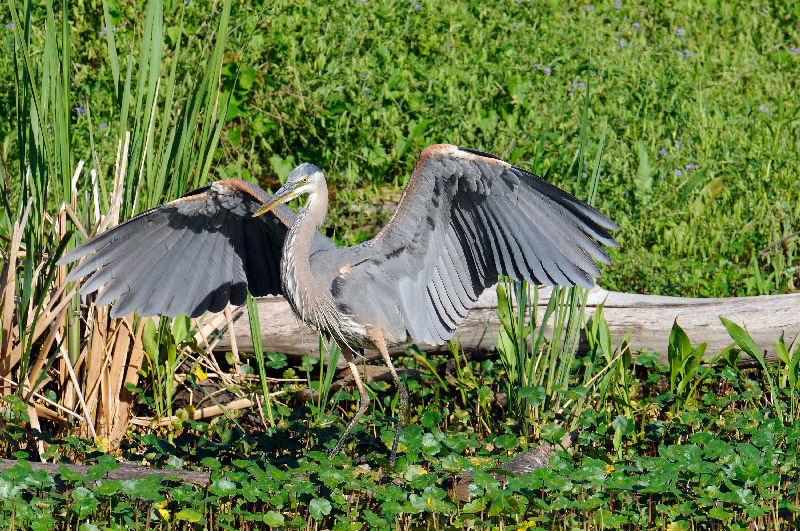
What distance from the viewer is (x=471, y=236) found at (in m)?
4.27

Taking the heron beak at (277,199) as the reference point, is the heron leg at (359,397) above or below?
below

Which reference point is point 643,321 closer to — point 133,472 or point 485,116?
point 485,116

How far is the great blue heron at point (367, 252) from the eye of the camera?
3.97 metres

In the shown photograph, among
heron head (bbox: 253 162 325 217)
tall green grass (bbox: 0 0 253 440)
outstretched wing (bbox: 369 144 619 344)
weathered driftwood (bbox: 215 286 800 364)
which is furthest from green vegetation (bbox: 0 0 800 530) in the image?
heron head (bbox: 253 162 325 217)

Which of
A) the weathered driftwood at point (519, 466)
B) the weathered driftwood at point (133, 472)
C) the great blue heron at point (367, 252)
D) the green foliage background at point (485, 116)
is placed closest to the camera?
the weathered driftwood at point (133, 472)

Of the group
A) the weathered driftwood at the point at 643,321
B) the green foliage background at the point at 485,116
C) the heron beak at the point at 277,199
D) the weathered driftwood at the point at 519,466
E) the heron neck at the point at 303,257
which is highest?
the green foliage background at the point at 485,116

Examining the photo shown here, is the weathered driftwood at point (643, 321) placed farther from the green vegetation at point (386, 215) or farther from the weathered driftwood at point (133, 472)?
the weathered driftwood at point (133, 472)

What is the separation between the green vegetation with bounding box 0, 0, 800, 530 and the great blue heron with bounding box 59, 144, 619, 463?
195 mm

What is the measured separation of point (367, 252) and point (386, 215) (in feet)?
6.71

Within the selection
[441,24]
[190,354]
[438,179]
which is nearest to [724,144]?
[441,24]

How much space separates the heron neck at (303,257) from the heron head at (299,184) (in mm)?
41

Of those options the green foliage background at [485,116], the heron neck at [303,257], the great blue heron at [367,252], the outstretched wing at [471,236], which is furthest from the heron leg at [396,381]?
the green foliage background at [485,116]

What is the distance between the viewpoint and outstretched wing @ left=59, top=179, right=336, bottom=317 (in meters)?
4.18

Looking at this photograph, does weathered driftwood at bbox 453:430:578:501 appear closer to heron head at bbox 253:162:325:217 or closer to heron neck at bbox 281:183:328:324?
heron neck at bbox 281:183:328:324
